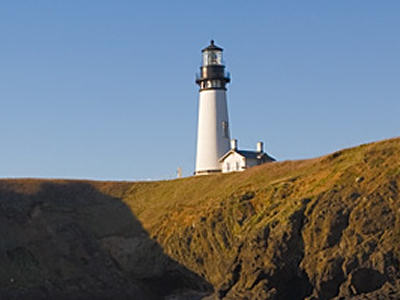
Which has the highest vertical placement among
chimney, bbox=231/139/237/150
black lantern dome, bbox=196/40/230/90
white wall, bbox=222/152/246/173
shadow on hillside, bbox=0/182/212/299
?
black lantern dome, bbox=196/40/230/90

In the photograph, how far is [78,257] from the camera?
67188mm

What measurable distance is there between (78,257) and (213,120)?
21898 mm

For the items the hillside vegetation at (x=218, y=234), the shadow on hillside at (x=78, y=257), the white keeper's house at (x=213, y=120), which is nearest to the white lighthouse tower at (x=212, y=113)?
the white keeper's house at (x=213, y=120)

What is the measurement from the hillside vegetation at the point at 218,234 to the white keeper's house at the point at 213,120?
836 centimetres

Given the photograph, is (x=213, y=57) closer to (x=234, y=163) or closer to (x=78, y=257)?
(x=234, y=163)

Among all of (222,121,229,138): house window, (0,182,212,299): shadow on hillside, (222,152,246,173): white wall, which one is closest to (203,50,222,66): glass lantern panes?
(222,121,229,138): house window

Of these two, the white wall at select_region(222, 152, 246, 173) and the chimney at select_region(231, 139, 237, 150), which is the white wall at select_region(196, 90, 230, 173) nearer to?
the chimney at select_region(231, 139, 237, 150)

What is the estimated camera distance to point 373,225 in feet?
182

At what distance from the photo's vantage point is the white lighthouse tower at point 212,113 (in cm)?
8350

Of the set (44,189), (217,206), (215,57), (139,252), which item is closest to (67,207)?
(44,189)

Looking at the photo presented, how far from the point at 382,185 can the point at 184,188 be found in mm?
20090

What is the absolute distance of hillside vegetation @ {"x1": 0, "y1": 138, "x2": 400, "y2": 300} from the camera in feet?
182

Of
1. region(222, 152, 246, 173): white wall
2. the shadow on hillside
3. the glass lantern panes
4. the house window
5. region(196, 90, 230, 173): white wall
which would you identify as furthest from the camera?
the glass lantern panes

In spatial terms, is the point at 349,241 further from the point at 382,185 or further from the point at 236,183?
the point at 236,183
